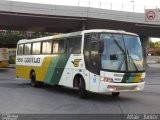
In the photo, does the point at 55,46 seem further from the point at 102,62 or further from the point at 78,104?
the point at 78,104

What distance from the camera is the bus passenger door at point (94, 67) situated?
1590 centimetres

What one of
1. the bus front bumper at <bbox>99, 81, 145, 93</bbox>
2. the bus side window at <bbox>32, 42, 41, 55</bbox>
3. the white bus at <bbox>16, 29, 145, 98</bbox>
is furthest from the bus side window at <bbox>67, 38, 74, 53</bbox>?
the bus side window at <bbox>32, 42, 41, 55</bbox>

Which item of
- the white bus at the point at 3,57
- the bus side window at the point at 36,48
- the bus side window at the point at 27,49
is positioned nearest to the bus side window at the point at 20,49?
the bus side window at the point at 27,49

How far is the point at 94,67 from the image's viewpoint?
634 inches

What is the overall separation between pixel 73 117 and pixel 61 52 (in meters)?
8.02

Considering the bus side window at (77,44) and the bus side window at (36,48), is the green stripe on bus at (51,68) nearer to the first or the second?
the bus side window at (36,48)

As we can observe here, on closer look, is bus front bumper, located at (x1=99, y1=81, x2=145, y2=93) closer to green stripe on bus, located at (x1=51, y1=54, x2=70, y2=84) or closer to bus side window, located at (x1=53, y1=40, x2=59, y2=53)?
green stripe on bus, located at (x1=51, y1=54, x2=70, y2=84)

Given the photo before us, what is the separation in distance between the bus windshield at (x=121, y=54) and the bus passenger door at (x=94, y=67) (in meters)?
0.26

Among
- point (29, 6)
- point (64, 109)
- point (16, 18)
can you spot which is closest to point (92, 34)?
point (64, 109)

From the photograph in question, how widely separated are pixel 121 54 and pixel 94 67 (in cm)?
111

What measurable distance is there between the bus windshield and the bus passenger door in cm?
26

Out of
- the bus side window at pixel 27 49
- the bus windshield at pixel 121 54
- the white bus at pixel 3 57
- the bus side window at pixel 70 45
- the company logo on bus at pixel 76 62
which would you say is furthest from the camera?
the white bus at pixel 3 57

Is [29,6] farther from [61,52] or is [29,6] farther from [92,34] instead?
[92,34]

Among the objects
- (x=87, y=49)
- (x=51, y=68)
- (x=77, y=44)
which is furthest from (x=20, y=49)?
(x=87, y=49)
